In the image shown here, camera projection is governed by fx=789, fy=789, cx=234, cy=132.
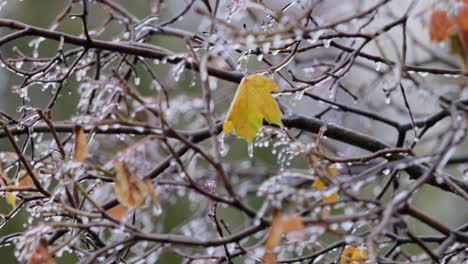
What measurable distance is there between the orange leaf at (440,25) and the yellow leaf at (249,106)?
34 cm

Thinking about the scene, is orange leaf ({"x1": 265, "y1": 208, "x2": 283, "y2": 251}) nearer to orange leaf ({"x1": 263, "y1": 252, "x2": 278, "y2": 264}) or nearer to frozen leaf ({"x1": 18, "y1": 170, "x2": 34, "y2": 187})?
orange leaf ({"x1": 263, "y1": 252, "x2": 278, "y2": 264})

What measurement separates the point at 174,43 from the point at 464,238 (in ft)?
14.6

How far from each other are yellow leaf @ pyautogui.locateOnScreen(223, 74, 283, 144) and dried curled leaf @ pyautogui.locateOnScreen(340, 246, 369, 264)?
0.87 feet

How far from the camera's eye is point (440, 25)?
3.89 ft

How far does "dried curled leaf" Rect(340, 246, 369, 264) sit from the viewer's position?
129 cm

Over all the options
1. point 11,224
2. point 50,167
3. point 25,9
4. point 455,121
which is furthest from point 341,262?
point 25,9

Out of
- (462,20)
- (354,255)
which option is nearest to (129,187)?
(354,255)

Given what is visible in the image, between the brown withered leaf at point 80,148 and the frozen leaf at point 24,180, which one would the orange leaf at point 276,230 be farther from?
the frozen leaf at point 24,180

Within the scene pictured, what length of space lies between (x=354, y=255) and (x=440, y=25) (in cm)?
42

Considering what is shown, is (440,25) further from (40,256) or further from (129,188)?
(40,256)

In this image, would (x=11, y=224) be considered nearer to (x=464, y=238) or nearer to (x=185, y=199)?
(x=185, y=199)

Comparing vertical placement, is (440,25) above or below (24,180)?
above

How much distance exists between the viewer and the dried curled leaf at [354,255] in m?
1.29

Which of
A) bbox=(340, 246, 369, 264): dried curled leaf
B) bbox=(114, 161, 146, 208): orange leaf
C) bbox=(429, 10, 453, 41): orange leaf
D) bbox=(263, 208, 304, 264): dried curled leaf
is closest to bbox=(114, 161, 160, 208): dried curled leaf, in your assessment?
bbox=(114, 161, 146, 208): orange leaf
